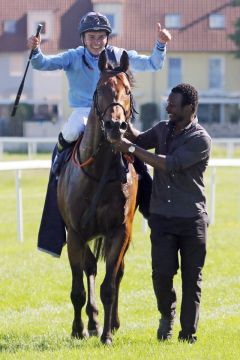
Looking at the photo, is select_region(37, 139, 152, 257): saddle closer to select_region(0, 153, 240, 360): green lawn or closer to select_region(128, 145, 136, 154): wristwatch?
select_region(0, 153, 240, 360): green lawn

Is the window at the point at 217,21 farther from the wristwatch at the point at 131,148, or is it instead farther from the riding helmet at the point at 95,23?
the wristwatch at the point at 131,148

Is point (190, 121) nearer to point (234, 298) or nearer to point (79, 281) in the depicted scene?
point (79, 281)

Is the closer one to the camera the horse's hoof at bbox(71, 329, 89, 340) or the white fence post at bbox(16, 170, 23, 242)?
the horse's hoof at bbox(71, 329, 89, 340)

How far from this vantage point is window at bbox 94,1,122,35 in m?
62.0

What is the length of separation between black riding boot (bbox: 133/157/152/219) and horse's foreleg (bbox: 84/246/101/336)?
60 centimetres

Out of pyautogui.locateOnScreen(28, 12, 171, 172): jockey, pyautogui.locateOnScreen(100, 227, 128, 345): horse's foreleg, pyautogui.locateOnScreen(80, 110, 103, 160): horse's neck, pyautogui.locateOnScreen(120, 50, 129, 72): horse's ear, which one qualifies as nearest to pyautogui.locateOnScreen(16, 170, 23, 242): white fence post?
pyautogui.locateOnScreen(28, 12, 171, 172): jockey

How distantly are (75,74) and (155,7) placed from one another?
5571cm

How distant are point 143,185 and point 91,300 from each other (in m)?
1.06

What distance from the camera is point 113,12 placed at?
205 ft


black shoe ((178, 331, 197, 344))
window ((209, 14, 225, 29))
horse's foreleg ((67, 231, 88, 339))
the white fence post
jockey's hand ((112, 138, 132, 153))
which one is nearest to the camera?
jockey's hand ((112, 138, 132, 153))

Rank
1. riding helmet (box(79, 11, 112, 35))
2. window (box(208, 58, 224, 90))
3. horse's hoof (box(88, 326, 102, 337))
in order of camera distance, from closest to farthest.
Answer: riding helmet (box(79, 11, 112, 35)) < horse's hoof (box(88, 326, 102, 337)) < window (box(208, 58, 224, 90))

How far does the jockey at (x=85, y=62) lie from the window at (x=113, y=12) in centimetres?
5383

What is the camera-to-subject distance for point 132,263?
1227cm

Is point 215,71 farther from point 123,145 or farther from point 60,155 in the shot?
point 123,145
